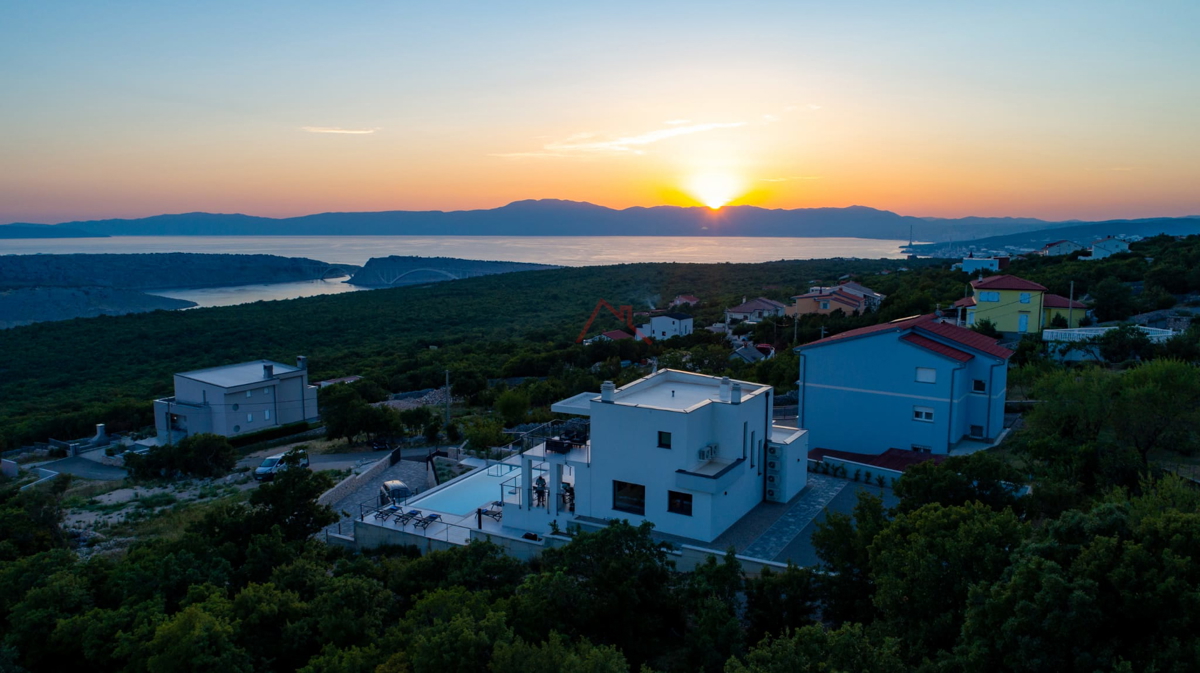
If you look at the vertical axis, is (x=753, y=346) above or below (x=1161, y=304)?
below

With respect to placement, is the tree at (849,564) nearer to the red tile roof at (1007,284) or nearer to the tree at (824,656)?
the tree at (824,656)

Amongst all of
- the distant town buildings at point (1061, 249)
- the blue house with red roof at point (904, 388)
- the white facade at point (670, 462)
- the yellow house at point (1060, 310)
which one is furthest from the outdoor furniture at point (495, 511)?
the distant town buildings at point (1061, 249)

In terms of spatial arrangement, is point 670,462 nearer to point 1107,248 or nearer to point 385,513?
point 385,513

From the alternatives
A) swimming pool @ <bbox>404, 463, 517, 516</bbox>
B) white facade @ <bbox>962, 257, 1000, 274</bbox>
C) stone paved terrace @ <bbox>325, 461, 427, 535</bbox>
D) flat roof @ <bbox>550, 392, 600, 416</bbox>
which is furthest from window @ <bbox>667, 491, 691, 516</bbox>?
white facade @ <bbox>962, 257, 1000, 274</bbox>

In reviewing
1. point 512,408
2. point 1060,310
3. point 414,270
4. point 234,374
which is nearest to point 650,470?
point 512,408

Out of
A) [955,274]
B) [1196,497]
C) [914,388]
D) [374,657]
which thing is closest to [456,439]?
[914,388]

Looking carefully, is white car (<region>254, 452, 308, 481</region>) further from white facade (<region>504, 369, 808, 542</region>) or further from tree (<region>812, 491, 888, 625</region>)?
tree (<region>812, 491, 888, 625</region>)

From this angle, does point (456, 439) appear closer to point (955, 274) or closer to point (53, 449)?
point (53, 449)
